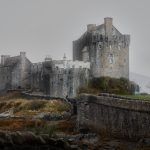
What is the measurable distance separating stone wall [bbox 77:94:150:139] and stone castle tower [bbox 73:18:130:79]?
37.1 metres

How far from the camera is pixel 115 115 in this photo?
55906 millimetres

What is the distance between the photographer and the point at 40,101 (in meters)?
90.4

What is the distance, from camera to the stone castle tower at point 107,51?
338 ft

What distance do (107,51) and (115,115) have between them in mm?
48208

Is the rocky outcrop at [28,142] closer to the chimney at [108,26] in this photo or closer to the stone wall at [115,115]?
the stone wall at [115,115]

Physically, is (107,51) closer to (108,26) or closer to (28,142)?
(108,26)

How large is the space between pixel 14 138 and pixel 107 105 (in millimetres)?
12360

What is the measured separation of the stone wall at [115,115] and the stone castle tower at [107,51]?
37.1 metres

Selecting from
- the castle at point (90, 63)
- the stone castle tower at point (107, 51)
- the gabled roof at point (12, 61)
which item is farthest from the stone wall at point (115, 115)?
the gabled roof at point (12, 61)

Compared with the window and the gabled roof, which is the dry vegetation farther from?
the gabled roof

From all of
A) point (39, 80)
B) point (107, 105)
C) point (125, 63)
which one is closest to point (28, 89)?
point (39, 80)

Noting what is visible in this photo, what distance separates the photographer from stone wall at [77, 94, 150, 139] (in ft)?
163

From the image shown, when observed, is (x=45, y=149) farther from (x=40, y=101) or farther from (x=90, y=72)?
(x=90, y=72)

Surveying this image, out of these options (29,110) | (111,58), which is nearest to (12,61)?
(111,58)
